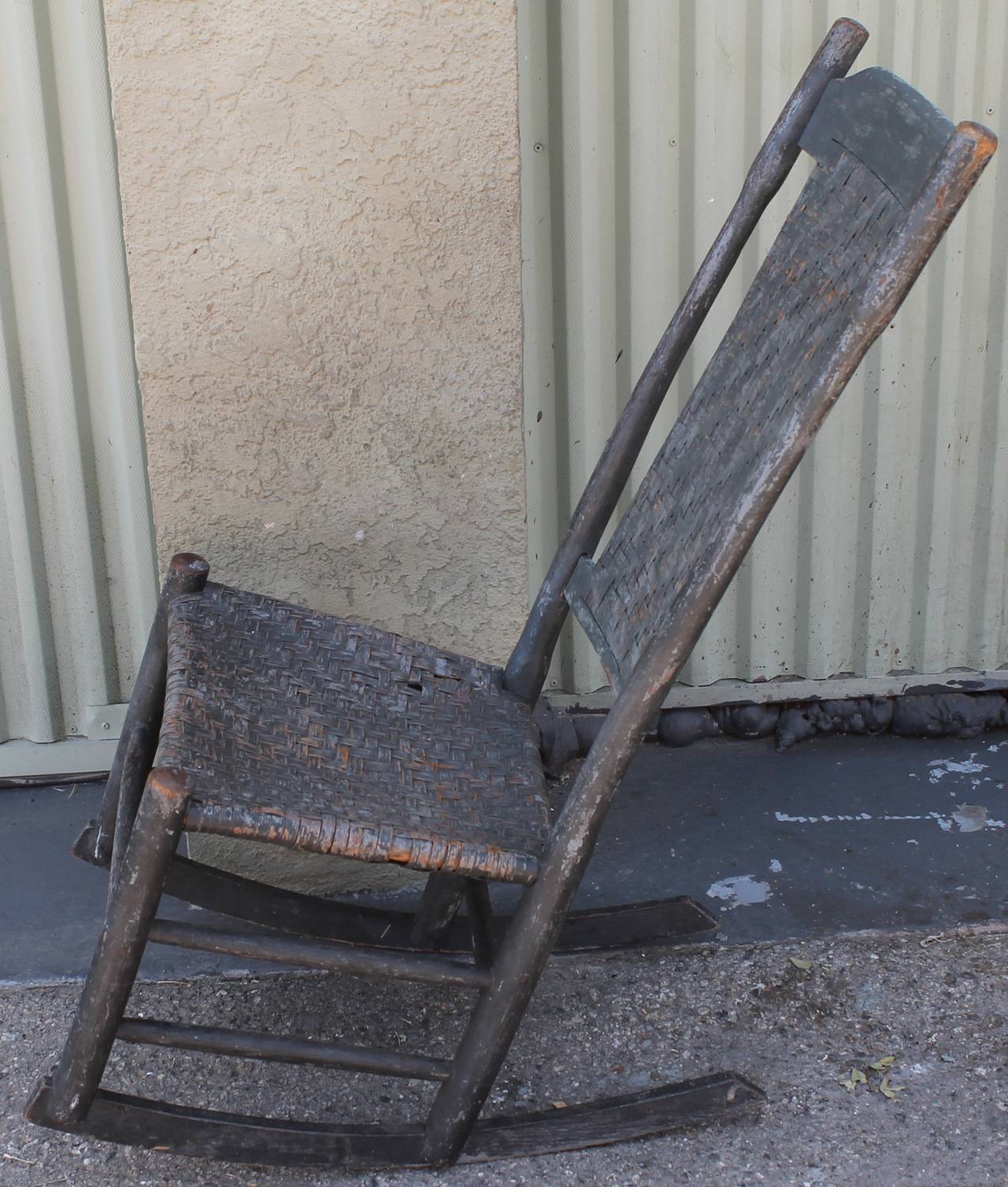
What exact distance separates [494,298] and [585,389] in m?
0.59

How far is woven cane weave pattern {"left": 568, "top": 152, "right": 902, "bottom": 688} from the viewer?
140 cm

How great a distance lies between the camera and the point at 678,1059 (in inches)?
70.0

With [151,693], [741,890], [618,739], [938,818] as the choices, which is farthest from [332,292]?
[938,818]

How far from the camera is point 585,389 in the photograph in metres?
2.51

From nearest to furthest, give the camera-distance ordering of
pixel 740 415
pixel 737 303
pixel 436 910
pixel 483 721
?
pixel 740 415 < pixel 483 721 < pixel 436 910 < pixel 737 303

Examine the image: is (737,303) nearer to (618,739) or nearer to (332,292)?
(332,292)

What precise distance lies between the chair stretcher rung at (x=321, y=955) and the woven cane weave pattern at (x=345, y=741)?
0.12 meters

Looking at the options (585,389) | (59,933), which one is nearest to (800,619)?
(585,389)

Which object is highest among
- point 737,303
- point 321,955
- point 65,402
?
point 737,303

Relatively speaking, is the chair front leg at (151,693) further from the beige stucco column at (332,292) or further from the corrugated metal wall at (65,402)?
the corrugated metal wall at (65,402)

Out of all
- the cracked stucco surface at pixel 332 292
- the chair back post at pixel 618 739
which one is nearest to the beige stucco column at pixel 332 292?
the cracked stucco surface at pixel 332 292

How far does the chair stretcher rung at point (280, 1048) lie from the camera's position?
142cm

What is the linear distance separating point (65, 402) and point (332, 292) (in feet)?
2.41

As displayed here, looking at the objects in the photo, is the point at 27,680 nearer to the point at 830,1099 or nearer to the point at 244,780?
the point at 244,780
